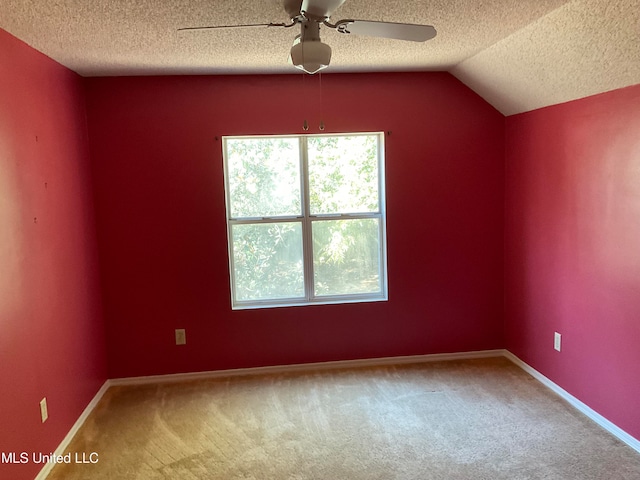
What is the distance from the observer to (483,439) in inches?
110

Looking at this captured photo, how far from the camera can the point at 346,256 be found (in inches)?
153

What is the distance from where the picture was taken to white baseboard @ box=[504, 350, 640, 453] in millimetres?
2679

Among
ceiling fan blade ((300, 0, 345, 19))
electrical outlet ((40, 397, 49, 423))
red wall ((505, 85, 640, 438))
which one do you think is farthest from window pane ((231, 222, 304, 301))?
ceiling fan blade ((300, 0, 345, 19))

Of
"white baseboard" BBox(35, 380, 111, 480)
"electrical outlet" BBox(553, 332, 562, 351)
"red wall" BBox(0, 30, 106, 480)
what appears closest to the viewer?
"red wall" BBox(0, 30, 106, 480)

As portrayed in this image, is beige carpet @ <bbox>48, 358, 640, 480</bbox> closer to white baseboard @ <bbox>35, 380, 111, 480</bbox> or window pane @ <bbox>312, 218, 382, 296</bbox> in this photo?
white baseboard @ <bbox>35, 380, 111, 480</bbox>

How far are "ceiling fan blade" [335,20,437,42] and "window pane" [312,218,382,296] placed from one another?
1968mm

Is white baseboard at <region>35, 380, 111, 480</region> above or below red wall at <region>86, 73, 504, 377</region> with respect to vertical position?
below

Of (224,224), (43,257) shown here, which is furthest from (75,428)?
(224,224)

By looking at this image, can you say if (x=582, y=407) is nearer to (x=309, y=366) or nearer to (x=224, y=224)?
(x=309, y=366)

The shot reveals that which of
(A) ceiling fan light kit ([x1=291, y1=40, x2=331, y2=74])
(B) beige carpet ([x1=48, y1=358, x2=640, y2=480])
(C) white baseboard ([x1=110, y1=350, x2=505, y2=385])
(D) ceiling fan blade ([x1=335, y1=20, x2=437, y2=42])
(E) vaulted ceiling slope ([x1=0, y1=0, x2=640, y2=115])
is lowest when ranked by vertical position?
(B) beige carpet ([x1=48, y1=358, x2=640, y2=480])

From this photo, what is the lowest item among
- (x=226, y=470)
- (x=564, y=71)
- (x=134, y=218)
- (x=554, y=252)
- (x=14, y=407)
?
(x=226, y=470)

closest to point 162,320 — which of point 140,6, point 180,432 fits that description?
point 180,432

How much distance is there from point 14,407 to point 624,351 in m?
3.12

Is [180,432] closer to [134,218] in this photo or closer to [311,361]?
[311,361]
